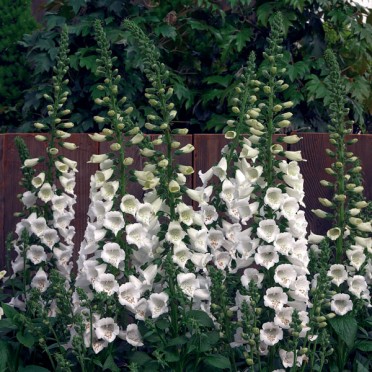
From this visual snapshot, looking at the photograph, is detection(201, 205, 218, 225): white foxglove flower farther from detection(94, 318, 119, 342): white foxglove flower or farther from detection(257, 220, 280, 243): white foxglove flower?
detection(94, 318, 119, 342): white foxglove flower

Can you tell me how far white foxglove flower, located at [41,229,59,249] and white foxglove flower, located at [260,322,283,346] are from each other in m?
1.04

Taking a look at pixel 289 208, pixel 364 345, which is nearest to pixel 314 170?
pixel 364 345

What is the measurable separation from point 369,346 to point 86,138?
2.11m

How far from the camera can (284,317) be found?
11.1 feet

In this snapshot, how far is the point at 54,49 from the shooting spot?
608 centimetres

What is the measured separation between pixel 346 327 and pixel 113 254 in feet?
3.34

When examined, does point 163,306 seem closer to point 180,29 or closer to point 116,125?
point 116,125

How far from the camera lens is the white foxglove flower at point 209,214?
3.54 metres

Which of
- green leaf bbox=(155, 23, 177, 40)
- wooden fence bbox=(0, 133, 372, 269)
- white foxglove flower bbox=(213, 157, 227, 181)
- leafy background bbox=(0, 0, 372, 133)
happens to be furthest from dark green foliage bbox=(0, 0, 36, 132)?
white foxglove flower bbox=(213, 157, 227, 181)

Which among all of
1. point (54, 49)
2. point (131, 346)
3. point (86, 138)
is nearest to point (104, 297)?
point (131, 346)

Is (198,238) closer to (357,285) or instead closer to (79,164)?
(357,285)

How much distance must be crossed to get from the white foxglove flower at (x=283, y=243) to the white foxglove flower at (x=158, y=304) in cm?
47

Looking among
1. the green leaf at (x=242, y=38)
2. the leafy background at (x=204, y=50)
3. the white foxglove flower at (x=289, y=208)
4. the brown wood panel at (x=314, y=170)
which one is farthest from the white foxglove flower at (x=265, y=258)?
the green leaf at (x=242, y=38)

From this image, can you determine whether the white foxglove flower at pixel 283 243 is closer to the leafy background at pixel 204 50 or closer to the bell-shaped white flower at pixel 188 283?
the bell-shaped white flower at pixel 188 283
